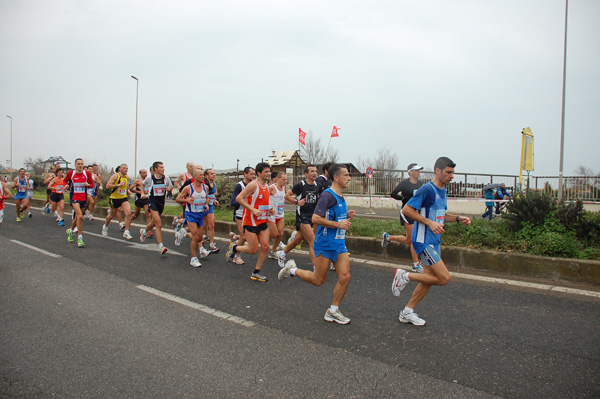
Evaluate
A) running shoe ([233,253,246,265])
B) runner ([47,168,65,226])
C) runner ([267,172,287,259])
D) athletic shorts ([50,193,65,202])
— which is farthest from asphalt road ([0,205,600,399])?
athletic shorts ([50,193,65,202])

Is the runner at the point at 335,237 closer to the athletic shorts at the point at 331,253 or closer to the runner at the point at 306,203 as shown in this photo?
the athletic shorts at the point at 331,253

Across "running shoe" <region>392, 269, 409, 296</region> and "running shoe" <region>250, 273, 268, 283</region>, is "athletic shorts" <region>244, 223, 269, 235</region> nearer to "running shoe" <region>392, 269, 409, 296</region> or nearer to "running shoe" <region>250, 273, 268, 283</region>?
"running shoe" <region>250, 273, 268, 283</region>

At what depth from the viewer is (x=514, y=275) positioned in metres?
6.69

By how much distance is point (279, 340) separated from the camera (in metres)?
4.02

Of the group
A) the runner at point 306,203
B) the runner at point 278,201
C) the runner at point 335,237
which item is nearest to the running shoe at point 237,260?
the runner at point 278,201

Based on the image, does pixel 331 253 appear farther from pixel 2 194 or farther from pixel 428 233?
pixel 2 194

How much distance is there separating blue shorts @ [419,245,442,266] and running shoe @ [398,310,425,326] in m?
0.58

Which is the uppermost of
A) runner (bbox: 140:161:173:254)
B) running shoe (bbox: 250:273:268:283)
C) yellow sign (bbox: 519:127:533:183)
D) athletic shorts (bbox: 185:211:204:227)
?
yellow sign (bbox: 519:127:533:183)

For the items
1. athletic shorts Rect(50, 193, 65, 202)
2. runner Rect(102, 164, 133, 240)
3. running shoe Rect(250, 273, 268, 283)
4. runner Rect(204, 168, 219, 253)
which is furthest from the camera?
athletic shorts Rect(50, 193, 65, 202)

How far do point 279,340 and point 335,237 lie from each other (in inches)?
49.8

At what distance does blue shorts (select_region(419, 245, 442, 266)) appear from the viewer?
4375 millimetres

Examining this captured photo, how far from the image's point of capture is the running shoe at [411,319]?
14.5 ft

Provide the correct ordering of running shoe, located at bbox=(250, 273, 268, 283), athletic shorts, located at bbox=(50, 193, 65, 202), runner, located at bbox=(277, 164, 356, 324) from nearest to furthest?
runner, located at bbox=(277, 164, 356, 324) < running shoe, located at bbox=(250, 273, 268, 283) < athletic shorts, located at bbox=(50, 193, 65, 202)

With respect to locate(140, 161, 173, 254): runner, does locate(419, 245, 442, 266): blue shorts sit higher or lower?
lower
